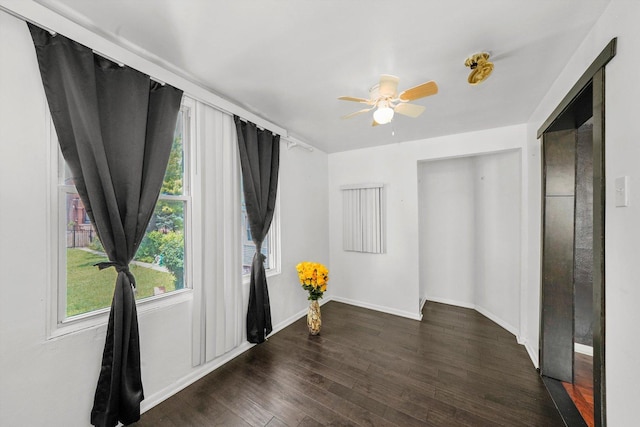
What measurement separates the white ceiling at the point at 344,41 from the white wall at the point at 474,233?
1248 millimetres

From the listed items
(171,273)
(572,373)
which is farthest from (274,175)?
(572,373)

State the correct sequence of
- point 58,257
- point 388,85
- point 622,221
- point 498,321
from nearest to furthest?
point 622,221, point 58,257, point 388,85, point 498,321

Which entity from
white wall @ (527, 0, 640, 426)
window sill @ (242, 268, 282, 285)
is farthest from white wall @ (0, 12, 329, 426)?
white wall @ (527, 0, 640, 426)

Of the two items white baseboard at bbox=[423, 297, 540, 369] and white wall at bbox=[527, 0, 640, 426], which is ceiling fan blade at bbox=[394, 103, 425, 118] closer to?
white wall at bbox=[527, 0, 640, 426]

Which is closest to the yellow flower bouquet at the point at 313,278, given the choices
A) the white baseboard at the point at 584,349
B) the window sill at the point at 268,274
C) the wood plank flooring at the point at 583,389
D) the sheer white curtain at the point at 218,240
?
the window sill at the point at 268,274

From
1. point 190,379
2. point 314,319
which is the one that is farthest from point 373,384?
point 190,379

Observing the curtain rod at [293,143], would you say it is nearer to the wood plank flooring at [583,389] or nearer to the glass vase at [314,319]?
the glass vase at [314,319]

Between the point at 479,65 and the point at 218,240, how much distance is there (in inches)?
96.6

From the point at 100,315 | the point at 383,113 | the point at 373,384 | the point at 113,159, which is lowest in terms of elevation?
the point at 373,384

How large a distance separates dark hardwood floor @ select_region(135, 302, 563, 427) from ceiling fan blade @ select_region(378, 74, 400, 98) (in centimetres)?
233

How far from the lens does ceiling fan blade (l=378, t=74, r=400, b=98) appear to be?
160cm

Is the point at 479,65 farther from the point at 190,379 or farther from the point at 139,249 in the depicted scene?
the point at 190,379

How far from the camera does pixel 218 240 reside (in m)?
2.17

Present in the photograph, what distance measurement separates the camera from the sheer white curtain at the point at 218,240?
80.5 inches
